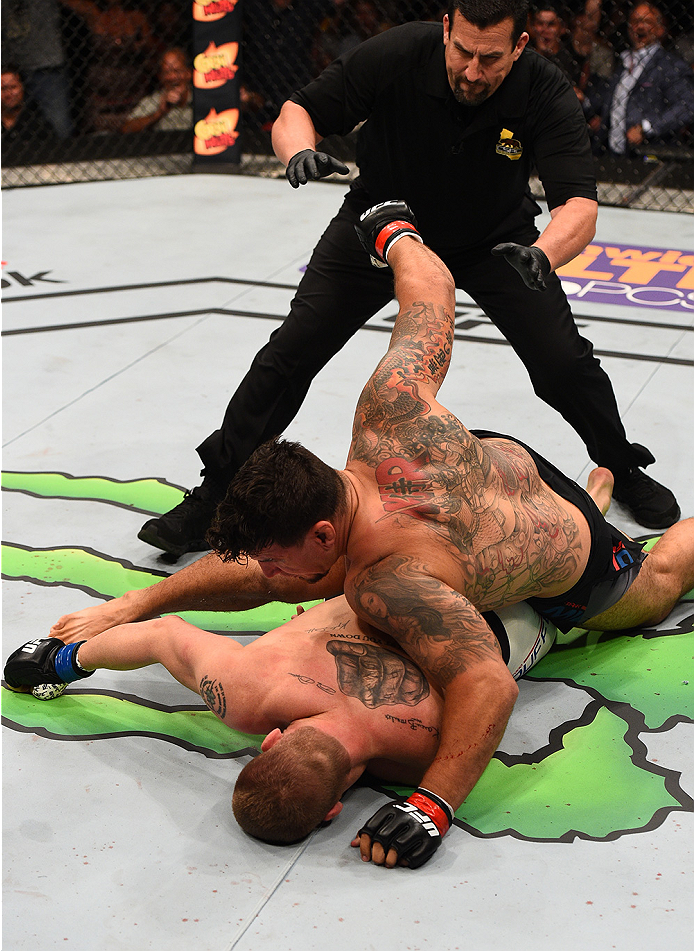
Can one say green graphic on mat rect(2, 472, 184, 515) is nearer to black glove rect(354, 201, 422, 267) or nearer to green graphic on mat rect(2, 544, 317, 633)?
green graphic on mat rect(2, 544, 317, 633)

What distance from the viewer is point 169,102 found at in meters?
7.10

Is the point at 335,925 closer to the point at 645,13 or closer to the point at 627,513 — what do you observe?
the point at 627,513

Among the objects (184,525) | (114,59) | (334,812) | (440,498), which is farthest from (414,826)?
(114,59)

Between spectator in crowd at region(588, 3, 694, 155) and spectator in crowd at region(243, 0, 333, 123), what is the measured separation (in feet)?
6.02

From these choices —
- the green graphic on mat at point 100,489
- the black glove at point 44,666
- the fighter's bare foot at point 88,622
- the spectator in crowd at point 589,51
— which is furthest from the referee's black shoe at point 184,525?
the spectator in crowd at point 589,51

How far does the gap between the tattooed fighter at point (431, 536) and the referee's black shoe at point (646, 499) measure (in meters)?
0.49

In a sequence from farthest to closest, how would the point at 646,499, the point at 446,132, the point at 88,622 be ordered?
the point at 646,499 < the point at 446,132 < the point at 88,622

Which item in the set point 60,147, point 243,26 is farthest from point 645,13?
point 60,147

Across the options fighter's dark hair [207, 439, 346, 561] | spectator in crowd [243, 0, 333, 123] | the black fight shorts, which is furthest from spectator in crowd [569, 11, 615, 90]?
fighter's dark hair [207, 439, 346, 561]

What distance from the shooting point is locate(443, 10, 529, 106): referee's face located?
2.36 metres

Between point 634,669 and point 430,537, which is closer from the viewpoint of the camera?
point 430,537

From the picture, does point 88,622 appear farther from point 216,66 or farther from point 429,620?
point 216,66

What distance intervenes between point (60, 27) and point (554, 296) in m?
5.07

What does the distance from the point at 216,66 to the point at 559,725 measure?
530cm
